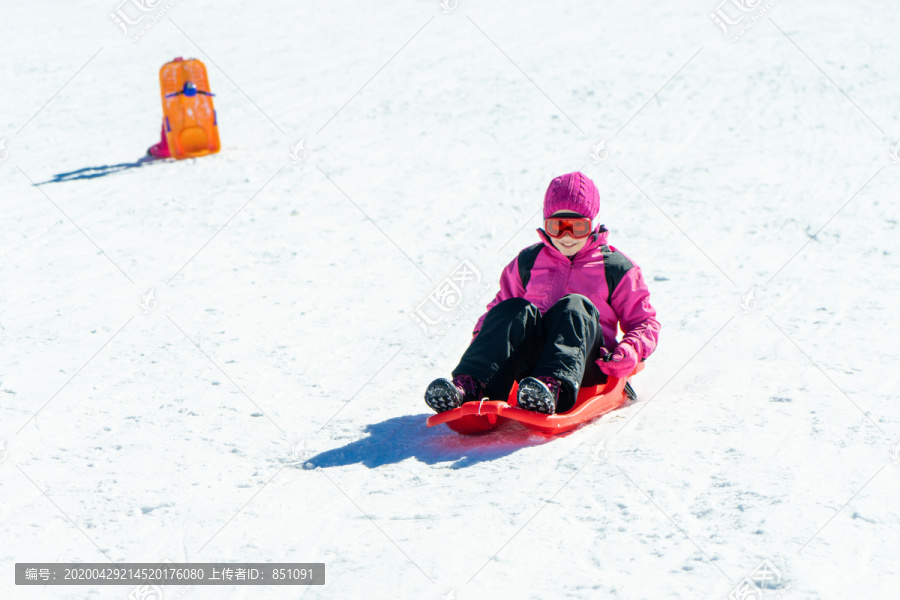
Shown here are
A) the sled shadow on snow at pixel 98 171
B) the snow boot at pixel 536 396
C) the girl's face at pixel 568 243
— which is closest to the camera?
the snow boot at pixel 536 396

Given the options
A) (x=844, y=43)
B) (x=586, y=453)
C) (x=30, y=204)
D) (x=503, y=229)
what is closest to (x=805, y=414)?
(x=586, y=453)

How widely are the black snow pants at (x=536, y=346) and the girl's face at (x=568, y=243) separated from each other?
0.25m

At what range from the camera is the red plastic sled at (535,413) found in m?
3.30

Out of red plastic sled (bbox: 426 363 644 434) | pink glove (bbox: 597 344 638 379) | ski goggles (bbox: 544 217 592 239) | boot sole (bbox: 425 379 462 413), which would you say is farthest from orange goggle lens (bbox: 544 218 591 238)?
boot sole (bbox: 425 379 462 413)

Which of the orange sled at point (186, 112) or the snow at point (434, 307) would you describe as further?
the orange sled at point (186, 112)

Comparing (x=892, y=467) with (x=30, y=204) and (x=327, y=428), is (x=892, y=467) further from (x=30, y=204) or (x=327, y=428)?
(x=30, y=204)

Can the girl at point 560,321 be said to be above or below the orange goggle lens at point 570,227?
below

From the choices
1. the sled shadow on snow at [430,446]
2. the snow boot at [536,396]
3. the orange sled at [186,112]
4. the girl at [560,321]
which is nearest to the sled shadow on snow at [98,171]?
the orange sled at [186,112]

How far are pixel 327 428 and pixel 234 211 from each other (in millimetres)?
3321

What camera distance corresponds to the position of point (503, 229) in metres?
6.44

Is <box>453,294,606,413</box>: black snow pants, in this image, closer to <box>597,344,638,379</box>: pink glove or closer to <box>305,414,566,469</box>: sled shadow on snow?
<box>597,344,638,379</box>: pink glove

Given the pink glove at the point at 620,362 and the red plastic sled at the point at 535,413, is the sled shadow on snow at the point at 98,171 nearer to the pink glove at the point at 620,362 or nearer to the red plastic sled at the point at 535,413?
the red plastic sled at the point at 535,413

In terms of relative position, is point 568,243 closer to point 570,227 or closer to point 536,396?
point 570,227

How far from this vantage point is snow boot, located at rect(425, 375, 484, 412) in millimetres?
3320
